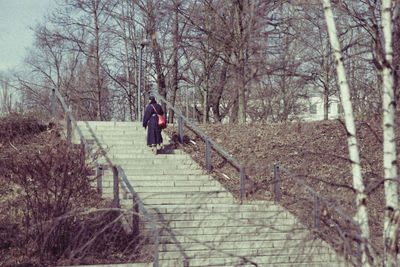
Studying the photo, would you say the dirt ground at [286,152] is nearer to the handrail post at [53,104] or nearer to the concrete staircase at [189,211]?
the concrete staircase at [189,211]

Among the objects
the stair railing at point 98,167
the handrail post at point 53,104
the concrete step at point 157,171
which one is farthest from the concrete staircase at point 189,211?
the handrail post at point 53,104

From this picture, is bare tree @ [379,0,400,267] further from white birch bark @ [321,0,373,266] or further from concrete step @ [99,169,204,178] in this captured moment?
concrete step @ [99,169,204,178]

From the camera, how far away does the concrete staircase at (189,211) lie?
6.43 m

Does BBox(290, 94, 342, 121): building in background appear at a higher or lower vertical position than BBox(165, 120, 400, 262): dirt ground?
higher

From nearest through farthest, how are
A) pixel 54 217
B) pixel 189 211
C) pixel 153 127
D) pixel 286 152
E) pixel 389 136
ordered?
pixel 389 136
pixel 189 211
pixel 54 217
pixel 153 127
pixel 286 152

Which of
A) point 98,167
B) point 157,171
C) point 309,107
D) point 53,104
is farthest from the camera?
point 309,107

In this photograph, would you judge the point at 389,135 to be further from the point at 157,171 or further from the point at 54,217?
the point at 157,171

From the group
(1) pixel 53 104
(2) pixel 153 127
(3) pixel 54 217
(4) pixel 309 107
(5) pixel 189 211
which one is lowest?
(3) pixel 54 217

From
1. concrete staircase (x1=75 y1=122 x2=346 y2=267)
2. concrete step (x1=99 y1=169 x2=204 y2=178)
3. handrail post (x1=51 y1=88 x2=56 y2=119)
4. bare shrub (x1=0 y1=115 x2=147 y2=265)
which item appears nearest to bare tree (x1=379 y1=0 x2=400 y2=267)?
concrete staircase (x1=75 y1=122 x2=346 y2=267)

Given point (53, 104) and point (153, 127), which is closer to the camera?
point (153, 127)

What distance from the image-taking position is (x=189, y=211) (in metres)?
6.12

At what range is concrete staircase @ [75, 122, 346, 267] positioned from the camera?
253 inches

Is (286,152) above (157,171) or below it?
above

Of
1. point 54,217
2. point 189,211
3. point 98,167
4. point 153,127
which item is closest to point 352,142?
point 189,211
